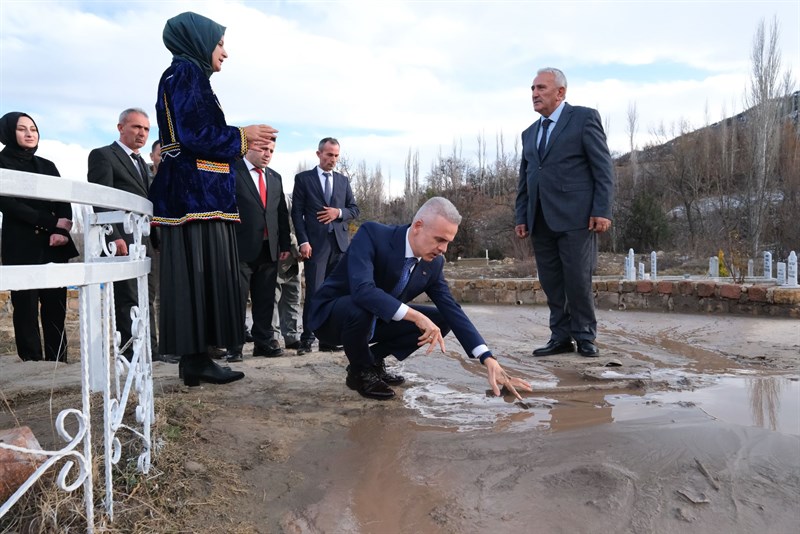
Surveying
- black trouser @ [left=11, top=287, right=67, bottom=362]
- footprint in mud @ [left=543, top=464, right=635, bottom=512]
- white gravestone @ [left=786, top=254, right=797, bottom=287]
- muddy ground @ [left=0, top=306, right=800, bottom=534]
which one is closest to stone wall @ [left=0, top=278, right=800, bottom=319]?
white gravestone @ [left=786, top=254, right=797, bottom=287]

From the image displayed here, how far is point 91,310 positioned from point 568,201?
322cm

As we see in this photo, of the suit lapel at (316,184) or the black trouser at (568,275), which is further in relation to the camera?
the suit lapel at (316,184)

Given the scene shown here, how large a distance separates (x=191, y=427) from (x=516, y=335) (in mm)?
3740

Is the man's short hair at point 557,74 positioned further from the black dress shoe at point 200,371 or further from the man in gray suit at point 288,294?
the black dress shoe at point 200,371

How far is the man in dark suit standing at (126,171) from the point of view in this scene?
4027mm

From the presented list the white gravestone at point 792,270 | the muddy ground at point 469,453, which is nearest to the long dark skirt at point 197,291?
the muddy ground at point 469,453

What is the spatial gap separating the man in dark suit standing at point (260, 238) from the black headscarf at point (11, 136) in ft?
4.64

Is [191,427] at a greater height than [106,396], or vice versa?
[106,396]

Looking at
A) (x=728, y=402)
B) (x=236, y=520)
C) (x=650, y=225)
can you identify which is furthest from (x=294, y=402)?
(x=650, y=225)

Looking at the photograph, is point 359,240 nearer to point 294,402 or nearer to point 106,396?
point 294,402

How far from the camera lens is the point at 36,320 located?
159 inches

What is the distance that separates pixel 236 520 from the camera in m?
1.78

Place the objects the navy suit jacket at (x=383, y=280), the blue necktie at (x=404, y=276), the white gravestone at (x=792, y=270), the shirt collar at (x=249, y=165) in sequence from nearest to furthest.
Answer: the navy suit jacket at (x=383, y=280) < the blue necktie at (x=404, y=276) < the shirt collar at (x=249, y=165) < the white gravestone at (x=792, y=270)

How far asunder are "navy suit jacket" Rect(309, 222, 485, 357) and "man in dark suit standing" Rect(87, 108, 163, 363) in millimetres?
1549
